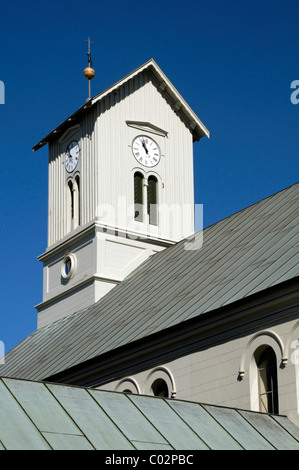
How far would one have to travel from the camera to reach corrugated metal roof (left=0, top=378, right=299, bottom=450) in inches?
766

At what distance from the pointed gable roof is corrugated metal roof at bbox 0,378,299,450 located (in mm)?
24756

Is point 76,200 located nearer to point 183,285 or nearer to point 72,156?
point 72,156

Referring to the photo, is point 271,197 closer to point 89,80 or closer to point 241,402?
point 241,402

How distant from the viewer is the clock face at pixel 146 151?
46.8 m

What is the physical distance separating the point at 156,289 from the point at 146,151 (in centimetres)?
1210

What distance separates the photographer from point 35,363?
39.8 m

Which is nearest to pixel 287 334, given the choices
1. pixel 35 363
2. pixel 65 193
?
pixel 35 363

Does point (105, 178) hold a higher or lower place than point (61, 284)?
higher

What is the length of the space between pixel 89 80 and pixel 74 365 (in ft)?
67.2

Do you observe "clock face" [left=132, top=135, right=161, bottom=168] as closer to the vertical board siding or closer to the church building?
the church building

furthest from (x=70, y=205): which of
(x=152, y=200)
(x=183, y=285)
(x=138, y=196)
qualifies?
(x=183, y=285)

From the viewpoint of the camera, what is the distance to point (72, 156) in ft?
157

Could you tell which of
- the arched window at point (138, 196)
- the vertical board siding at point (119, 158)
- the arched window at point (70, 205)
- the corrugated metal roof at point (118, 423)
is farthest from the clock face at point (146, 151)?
the corrugated metal roof at point (118, 423)

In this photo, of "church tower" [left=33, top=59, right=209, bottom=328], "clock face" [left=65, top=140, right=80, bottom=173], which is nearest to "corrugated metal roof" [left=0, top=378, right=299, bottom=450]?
"church tower" [left=33, top=59, right=209, bottom=328]
